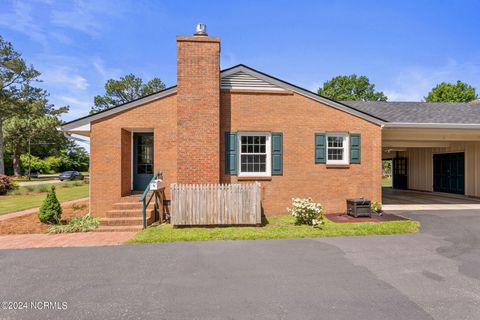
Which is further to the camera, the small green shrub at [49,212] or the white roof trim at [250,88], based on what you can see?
the white roof trim at [250,88]

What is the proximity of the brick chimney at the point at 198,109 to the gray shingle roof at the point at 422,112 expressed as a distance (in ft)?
24.5

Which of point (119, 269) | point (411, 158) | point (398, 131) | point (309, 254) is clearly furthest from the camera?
point (411, 158)

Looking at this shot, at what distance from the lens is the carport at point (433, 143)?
36.5ft

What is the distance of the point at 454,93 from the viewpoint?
35.0m

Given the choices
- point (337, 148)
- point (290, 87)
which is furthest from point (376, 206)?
point (290, 87)

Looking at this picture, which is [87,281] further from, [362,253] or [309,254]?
[362,253]

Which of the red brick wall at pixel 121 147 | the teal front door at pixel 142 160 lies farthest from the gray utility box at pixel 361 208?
the teal front door at pixel 142 160

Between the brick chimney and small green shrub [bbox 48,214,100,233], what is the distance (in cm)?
316

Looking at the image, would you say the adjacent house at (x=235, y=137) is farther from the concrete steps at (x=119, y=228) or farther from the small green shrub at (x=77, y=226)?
the concrete steps at (x=119, y=228)

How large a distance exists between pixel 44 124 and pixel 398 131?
162ft

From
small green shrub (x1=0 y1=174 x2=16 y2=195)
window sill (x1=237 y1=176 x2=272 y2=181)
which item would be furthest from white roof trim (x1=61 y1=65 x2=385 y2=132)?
small green shrub (x1=0 y1=174 x2=16 y2=195)

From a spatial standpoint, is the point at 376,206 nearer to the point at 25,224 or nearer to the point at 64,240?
the point at 64,240

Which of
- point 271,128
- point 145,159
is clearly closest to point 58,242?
point 145,159

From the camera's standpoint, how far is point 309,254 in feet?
17.9
